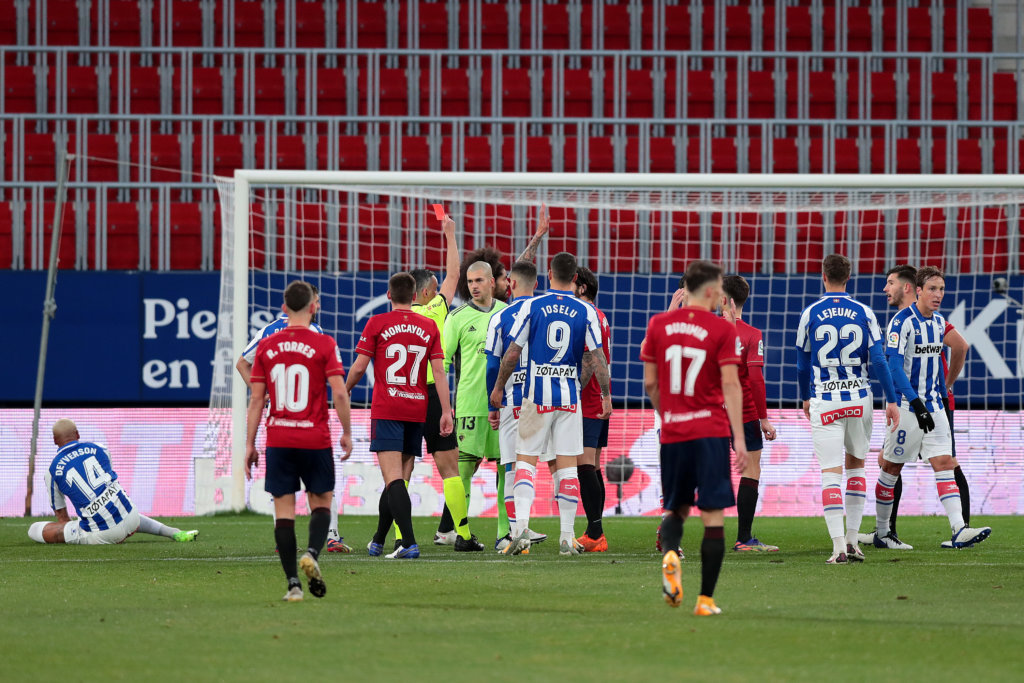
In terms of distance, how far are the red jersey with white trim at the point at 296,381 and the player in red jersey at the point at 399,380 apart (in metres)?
1.52

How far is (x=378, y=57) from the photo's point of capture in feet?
62.4

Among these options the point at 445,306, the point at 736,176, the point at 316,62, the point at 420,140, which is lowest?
the point at 445,306

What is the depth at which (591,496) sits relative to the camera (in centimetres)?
886

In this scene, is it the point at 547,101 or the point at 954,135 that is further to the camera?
the point at 547,101

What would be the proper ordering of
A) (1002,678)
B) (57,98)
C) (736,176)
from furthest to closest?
(57,98) < (736,176) < (1002,678)

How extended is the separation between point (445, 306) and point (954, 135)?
11.2 meters

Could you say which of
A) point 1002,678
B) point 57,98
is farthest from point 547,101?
point 1002,678

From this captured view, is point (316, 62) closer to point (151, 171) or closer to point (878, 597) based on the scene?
point (151, 171)

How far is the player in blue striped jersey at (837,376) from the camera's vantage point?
7.86 m

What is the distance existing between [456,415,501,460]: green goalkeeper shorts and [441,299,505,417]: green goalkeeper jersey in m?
0.06

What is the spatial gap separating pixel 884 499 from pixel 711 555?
3.81m

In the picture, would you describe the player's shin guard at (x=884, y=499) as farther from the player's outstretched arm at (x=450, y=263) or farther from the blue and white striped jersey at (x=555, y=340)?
the player's outstretched arm at (x=450, y=263)

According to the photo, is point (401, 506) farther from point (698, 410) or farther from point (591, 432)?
point (698, 410)

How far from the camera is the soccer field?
14.4 ft
